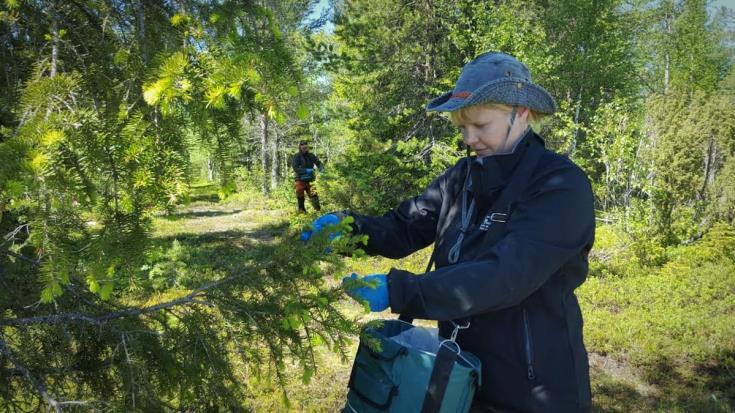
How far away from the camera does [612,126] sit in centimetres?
884

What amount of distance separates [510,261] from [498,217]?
0.67ft

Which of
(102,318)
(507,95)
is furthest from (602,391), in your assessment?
(102,318)

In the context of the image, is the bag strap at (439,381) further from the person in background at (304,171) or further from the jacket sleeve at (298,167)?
the jacket sleeve at (298,167)

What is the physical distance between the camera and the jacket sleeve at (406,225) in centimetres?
213

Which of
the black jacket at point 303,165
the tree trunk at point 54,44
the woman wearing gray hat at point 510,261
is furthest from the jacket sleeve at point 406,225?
the black jacket at point 303,165

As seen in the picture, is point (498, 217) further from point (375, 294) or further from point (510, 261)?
point (375, 294)

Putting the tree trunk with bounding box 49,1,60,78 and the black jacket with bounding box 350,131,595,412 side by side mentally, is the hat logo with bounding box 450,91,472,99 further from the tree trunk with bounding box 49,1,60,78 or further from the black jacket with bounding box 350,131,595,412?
the tree trunk with bounding box 49,1,60,78

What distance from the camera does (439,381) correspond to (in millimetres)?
1473

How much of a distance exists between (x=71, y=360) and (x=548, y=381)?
6.68 ft

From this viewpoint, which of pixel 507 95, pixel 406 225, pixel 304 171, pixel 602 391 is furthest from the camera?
pixel 304 171

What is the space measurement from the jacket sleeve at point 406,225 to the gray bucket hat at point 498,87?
42 cm

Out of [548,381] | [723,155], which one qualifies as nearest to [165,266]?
[548,381]

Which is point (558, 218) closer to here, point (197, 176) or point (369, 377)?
point (369, 377)

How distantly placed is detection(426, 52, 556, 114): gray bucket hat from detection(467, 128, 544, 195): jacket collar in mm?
145
